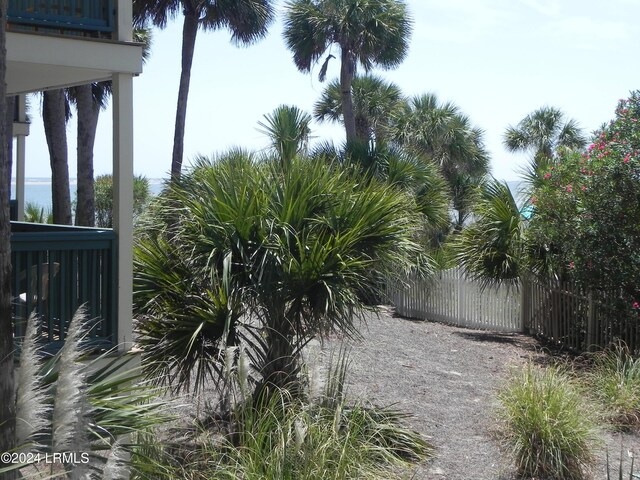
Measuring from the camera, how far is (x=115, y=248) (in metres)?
7.30

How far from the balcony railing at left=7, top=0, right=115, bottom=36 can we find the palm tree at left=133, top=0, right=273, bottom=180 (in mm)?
14310

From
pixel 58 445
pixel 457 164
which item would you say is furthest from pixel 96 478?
pixel 457 164

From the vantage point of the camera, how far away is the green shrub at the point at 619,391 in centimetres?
919

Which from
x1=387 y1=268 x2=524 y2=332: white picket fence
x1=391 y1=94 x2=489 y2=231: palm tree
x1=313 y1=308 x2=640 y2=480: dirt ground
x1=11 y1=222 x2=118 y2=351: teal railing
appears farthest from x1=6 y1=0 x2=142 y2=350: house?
x1=391 y1=94 x2=489 y2=231: palm tree

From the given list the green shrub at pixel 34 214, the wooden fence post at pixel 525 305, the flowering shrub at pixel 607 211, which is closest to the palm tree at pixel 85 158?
the green shrub at pixel 34 214

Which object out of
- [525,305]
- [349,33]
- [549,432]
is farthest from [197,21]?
[549,432]

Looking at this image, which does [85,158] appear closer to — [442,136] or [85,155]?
[85,155]

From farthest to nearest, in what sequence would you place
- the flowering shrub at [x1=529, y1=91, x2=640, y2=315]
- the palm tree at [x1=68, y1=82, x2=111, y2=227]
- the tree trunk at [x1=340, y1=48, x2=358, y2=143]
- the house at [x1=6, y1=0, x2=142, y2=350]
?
the tree trunk at [x1=340, y1=48, x2=358, y2=143] → the palm tree at [x1=68, y1=82, x2=111, y2=227] → the flowering shrub at [x1=529, y1=91, x2=640, y2=315] → the house at [x1=6, y1=0, x2=142, y2=350]

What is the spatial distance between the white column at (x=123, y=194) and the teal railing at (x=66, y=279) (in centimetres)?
7

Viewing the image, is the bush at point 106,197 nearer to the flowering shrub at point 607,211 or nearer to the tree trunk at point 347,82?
the tree trunk at point 347,82

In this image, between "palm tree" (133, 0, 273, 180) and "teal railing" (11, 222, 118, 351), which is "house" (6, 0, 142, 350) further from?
"palm tree" (133, 0, 273, 180)

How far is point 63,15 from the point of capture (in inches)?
290

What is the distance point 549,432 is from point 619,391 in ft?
7.74

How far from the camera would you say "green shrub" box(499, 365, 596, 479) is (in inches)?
296
